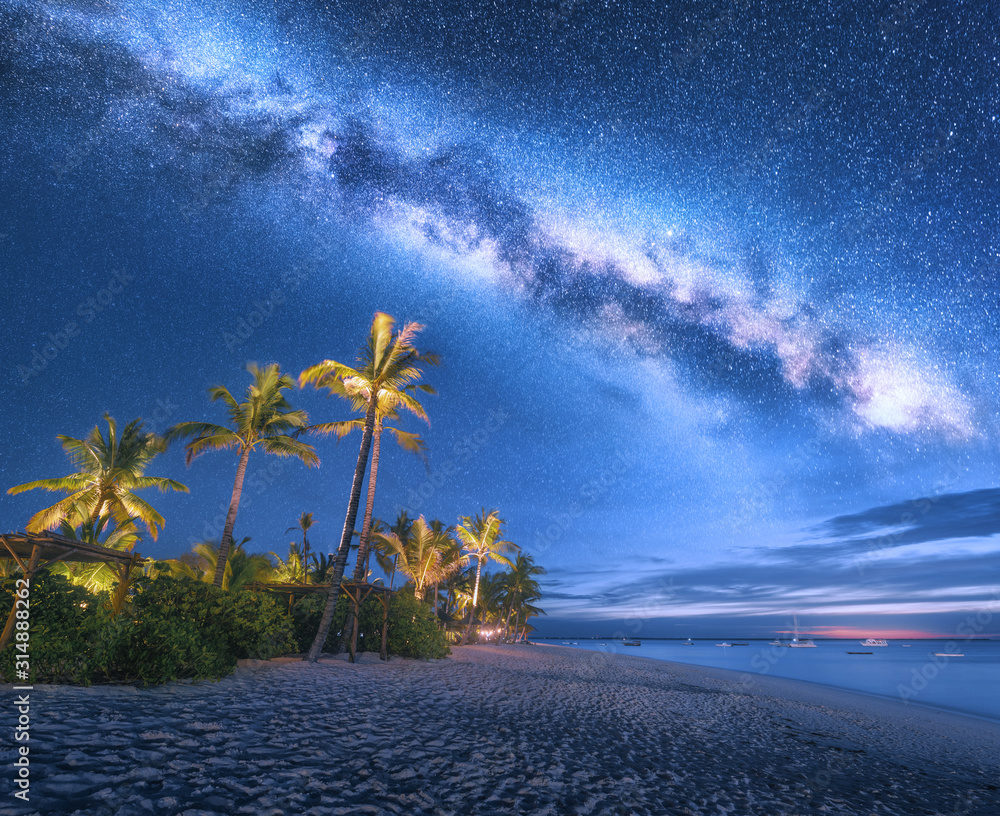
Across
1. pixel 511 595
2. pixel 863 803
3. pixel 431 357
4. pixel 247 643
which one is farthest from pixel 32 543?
pixel 511 595

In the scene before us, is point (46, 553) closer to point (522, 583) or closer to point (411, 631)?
point (411, 631)

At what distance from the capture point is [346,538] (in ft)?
66.3

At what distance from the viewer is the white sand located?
17.5ft

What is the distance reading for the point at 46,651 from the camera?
9.23m

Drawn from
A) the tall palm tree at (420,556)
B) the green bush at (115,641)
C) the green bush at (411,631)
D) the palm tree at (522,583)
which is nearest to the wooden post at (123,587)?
the green bush at (115,641)

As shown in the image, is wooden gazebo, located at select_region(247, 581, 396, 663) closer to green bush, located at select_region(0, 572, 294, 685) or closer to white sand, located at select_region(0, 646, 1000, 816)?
white sand, located at select_region(0, 646, 1000, 816)

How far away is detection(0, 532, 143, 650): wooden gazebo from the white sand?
2894 mm

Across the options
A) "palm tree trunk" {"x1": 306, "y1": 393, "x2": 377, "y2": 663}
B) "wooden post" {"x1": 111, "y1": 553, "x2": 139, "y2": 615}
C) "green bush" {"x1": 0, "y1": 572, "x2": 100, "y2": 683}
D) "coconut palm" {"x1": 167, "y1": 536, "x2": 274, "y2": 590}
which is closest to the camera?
"green bush" {"x1": 0, "y1": 572, "x2": 100, "y2": 683}

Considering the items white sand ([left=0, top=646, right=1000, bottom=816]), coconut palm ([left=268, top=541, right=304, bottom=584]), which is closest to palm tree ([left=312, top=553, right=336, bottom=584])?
coconut palm ([left=268, top=541, right=304, bottom=584])

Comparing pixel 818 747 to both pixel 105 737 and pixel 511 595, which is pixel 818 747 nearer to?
pixel 105 737

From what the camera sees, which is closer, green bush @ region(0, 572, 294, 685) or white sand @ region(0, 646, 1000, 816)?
white sand @ region(0, 646, 1000, 816)

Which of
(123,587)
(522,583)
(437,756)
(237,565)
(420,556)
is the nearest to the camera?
(437,756)

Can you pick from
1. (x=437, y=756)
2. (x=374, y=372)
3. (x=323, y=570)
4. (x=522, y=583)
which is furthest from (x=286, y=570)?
(x=522, y=583)

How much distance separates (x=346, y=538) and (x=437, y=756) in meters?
13.8
